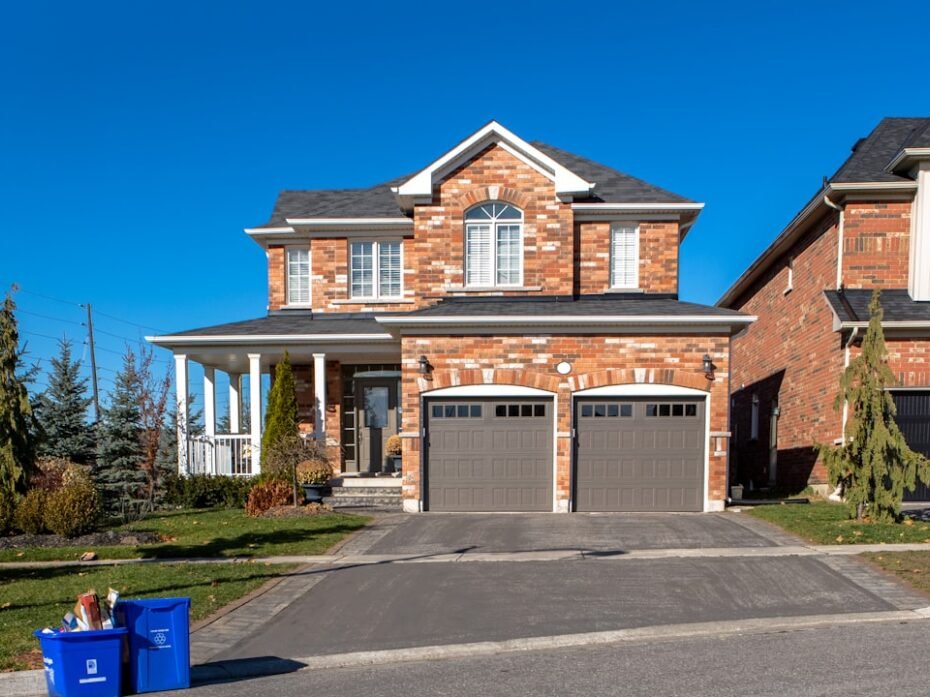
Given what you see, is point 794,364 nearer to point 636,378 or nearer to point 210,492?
point 636,378

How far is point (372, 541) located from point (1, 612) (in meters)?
5.55

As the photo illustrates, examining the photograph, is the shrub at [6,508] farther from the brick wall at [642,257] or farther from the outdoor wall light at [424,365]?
the brick wall at [642,257]

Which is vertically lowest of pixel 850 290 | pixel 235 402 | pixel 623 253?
pixel 235 402

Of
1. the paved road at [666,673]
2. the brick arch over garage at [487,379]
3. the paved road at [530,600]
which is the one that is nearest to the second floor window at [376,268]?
the brick arch over garage at [487,379]

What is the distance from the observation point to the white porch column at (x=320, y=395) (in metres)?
17.5

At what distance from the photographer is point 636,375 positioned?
48.8 feet

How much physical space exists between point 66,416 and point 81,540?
909cm

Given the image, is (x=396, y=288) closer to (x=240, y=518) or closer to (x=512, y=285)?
(x=512, y=285)

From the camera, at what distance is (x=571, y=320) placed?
48.0ft

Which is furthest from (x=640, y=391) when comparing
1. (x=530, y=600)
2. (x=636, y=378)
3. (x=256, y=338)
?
(x=256, y=338)

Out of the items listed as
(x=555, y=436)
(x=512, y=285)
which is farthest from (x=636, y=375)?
(x=512, y=285)

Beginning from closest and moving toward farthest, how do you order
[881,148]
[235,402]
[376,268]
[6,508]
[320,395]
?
[6,508]
[881,148]
[320,395]
[376,268]
[235,402]

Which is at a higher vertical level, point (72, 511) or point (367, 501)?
point (72, 511)

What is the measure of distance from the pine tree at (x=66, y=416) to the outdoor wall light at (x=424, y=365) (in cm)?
997
